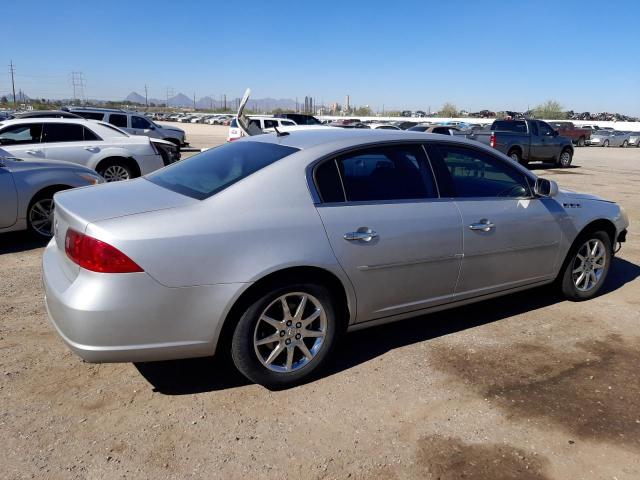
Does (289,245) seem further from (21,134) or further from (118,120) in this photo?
(118,120)

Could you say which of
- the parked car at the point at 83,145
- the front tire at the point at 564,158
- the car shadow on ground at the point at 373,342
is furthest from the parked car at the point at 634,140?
the car shadow on ground at the point at 373,342

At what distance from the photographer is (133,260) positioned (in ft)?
9.30

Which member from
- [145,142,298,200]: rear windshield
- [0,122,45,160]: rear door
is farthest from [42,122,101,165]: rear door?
[145,142,298,200]: rear windshield

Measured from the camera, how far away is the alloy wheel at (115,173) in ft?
31.9

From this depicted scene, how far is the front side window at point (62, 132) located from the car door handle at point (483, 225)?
8042mm

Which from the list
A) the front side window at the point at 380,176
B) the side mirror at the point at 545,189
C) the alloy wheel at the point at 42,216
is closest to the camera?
the front side window at the point at 380,176

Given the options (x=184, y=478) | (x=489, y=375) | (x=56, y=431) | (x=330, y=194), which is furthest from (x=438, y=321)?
(x=56, y=431)

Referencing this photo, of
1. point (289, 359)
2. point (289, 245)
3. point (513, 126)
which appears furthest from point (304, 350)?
point (513, 126)

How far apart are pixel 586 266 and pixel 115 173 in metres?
7.96

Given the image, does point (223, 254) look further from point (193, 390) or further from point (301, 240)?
point (193, 390)

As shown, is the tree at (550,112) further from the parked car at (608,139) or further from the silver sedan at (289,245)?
the silver sedan at (289,245)

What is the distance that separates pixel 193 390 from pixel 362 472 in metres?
1.24

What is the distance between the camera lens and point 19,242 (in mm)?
6801

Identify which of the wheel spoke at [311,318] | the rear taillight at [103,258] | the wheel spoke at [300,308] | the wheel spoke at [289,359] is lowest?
the wheel spoke at [289,359]
